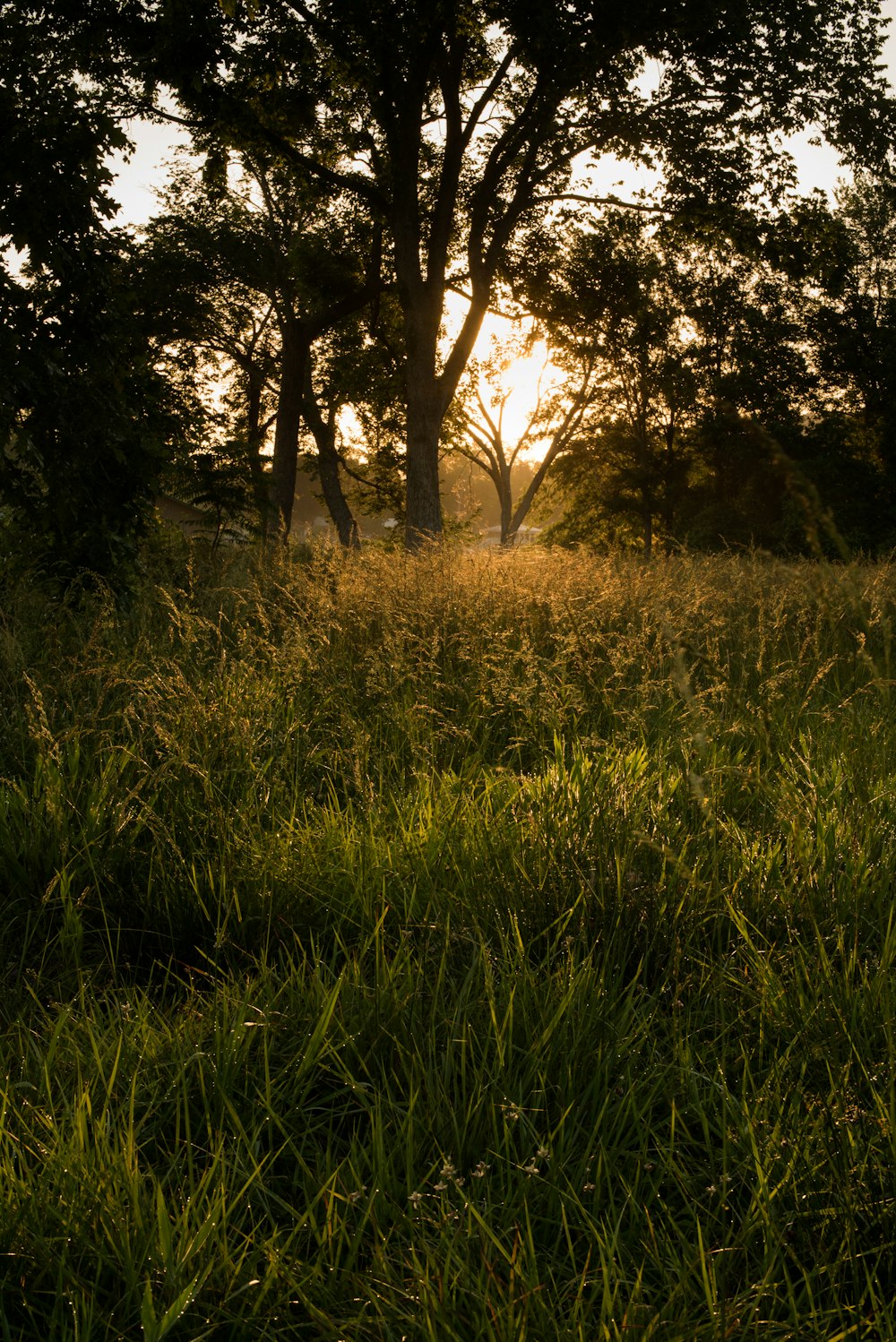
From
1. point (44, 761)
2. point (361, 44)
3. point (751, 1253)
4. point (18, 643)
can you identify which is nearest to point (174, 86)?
point (361, 44)

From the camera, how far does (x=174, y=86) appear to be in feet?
41.8

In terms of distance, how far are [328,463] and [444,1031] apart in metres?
24.9

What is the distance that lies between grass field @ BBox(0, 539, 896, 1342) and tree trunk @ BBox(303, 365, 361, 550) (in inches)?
853

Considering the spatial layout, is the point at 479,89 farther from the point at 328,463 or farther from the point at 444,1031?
the point at 444,1031

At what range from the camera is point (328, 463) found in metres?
25.6

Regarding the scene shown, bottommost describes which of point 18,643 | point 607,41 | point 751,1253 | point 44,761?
point 751,1253

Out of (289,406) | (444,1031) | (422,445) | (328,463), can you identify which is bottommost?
(444,1031)

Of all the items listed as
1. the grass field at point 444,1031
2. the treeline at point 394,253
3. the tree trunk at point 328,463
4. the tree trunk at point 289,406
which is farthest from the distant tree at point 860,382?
the grass field at point 444,1031

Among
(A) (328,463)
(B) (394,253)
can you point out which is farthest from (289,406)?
(B) (394,253)

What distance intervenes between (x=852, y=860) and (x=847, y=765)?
0.95 metres

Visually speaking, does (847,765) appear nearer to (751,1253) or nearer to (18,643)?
(751,1253)

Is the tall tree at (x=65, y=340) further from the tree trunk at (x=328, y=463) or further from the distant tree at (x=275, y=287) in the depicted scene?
Answer: the tree trunk at (x=328, y=463)

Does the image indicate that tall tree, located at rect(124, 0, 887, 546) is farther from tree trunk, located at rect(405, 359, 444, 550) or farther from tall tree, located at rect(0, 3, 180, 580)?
tall tree, located at rect(0, 3, 180, 580)

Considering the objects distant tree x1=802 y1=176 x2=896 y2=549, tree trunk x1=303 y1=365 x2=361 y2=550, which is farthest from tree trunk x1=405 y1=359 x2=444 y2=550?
distant tree x1=802 y1=176 x2=896 y2=549
